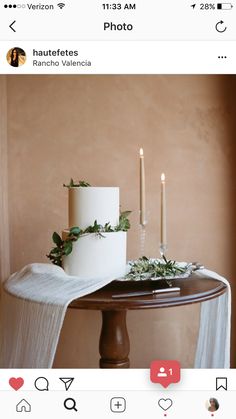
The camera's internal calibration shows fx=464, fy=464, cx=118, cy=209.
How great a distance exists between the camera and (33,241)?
4.38 ft

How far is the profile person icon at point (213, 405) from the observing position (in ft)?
1.78

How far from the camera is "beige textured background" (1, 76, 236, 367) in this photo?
132 cm

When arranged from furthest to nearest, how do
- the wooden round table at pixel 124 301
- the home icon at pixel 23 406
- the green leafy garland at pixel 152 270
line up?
1. the green leafy garland at pixel 152 270
2. the wooden round table at pixel 124 301
3. the home icon at pixel 23 406

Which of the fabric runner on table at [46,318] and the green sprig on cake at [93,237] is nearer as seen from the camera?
the fabric runner on table at [46,318]

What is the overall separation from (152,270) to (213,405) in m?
0.39

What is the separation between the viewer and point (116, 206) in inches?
36.8

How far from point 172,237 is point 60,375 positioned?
832 mm

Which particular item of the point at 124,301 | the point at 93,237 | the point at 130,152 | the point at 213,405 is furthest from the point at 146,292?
the point at 130,152
